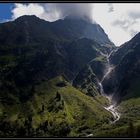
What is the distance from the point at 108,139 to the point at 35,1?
270 inches

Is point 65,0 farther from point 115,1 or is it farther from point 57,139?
point 57,139

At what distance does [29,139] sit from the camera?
1367cm

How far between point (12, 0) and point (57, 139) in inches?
260

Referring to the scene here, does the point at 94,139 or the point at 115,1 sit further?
the point at 115,1

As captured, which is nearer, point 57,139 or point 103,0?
point 57,139

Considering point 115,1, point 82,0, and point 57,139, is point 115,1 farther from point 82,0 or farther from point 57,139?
point 57,139

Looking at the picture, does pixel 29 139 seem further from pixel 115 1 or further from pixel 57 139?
Answer: pixel 115 1

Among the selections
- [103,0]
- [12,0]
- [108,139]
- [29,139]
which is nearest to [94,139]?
[108,139]

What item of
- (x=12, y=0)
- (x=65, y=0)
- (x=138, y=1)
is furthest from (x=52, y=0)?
(x=138, y=1)

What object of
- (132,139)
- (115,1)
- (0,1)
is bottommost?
(132,139)

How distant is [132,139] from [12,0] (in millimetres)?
7997

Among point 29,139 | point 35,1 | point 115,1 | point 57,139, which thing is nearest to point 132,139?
point 57,139

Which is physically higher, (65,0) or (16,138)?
(65,0)

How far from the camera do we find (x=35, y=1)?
616 inches
